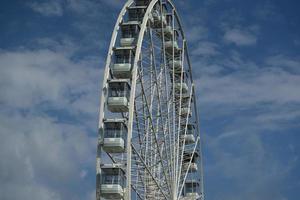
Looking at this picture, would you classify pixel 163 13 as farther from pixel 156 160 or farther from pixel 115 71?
pixel 156 160

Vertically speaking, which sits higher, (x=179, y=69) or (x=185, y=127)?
(x=179, y=69)

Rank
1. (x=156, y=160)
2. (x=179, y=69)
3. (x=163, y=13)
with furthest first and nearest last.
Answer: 1. (x=179, y=69)
2. (x=163, y=13)
3. (x=156, y=160)

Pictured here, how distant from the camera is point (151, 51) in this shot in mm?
41031

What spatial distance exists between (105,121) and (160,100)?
5.14 metres

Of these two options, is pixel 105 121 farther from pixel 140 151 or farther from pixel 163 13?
pixel 163 13

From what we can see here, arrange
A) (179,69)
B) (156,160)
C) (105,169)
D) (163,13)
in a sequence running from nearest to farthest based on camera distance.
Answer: (105,169) → (156,160) → (163,13) → (179,69)

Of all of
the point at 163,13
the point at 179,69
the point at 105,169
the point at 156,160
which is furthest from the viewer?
the point at 179,69

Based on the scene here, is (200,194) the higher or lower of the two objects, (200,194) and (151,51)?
the lower

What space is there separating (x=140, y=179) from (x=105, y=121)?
4136 mm

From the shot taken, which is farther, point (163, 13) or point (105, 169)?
point (163, 13)

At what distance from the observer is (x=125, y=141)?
37.9 m

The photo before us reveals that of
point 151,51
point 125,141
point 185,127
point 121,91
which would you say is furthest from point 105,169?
point 185,127

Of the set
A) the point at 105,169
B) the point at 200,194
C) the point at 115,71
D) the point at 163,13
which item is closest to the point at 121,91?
the point at 115,71

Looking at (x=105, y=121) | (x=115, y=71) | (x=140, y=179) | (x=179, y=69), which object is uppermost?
(x=179, y=69)
